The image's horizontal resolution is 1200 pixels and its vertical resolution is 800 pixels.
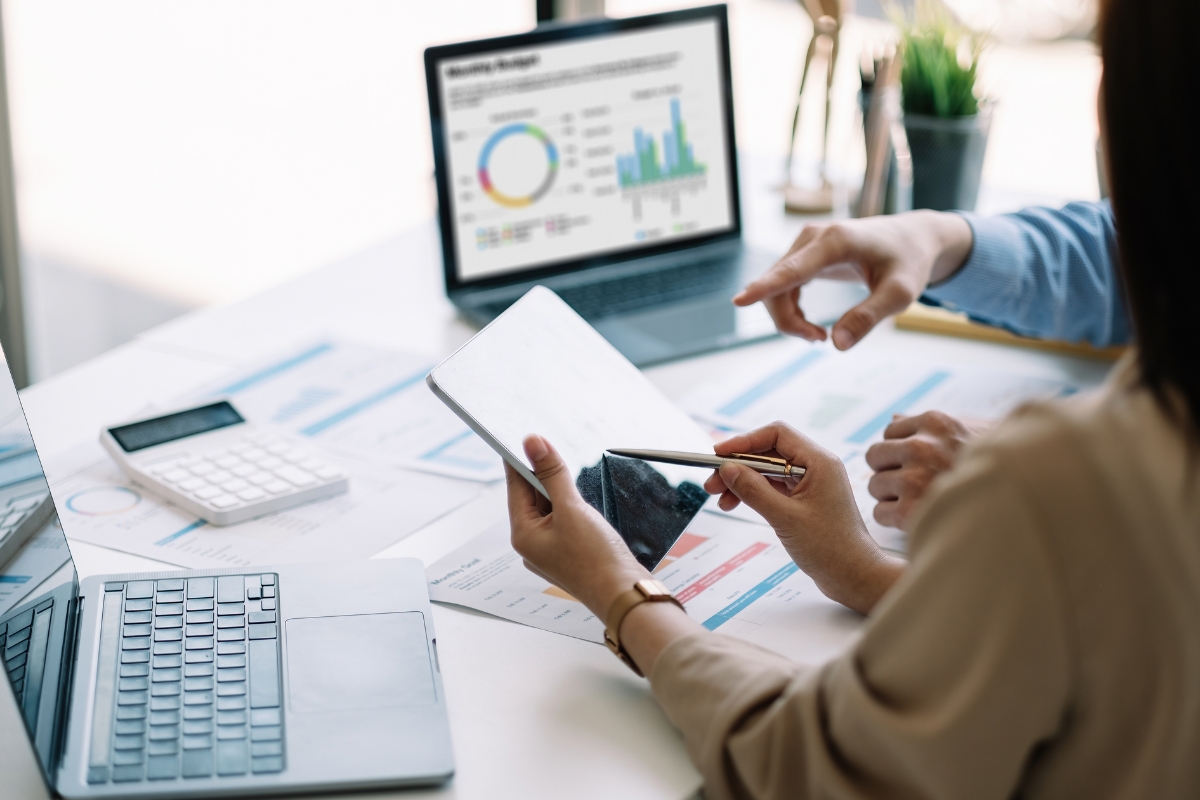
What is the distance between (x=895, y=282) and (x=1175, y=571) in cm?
73

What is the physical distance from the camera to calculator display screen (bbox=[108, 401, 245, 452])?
3.79 feet

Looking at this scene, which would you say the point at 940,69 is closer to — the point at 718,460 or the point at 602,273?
the point at 602,273

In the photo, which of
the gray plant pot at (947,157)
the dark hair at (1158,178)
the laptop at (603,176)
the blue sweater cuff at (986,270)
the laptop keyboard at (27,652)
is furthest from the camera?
the gray plant pot at (947,157)

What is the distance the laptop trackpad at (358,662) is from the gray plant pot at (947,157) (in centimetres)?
107

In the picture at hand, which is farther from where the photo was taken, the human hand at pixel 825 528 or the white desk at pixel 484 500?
the human hand at pixel 825 528

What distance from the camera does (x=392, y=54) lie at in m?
3.84

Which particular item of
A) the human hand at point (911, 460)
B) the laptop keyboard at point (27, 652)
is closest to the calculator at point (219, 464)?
the laptop keyboard at point (27, 652)

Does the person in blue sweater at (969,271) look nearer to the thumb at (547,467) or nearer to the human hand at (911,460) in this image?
the human hand at (911,460)

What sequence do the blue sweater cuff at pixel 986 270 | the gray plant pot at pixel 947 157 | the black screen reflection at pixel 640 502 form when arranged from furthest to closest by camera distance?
1. the gray plant pot at pixel 947 157
2. the blue sweater cuff at pixel 986 270
3. the black screen reflection at pixel 640 502

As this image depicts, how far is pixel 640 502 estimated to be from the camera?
3.16 ft

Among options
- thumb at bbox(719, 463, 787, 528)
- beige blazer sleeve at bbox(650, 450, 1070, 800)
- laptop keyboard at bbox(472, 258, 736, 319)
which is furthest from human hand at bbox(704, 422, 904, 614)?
laptop keyboard at bbox(472, 258, 736, 319)

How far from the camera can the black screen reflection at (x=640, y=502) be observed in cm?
94

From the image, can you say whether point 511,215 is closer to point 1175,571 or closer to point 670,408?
point 670,408

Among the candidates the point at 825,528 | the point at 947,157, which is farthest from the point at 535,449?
the point at 947,157
